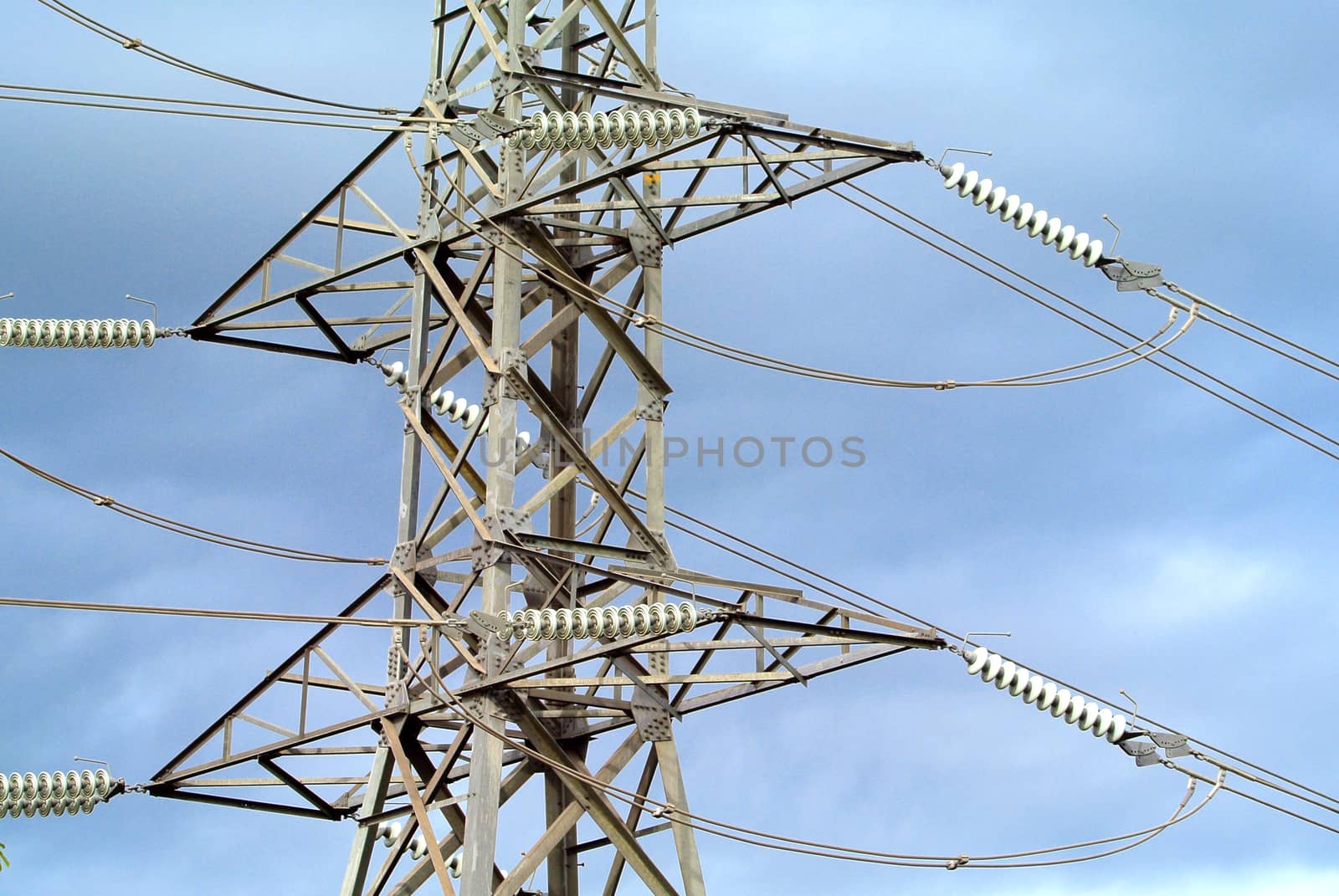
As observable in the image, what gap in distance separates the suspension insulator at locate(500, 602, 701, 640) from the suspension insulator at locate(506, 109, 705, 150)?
4.75 metres

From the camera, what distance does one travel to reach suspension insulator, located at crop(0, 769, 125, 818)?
25203 millimetres

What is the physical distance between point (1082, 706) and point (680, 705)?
15.0ft

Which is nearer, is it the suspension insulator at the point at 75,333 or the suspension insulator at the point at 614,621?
the suspension insulator at the point at 614,621

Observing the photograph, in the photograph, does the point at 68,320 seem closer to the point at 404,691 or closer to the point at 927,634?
the point at 404,691

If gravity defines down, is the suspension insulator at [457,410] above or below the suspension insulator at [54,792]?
above

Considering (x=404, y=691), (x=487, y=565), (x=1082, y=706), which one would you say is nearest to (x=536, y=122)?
(x=487, y=565)

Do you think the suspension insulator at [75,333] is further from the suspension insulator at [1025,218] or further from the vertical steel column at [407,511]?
the suspension insulator at [1025,218]

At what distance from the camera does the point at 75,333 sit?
28.8 meters

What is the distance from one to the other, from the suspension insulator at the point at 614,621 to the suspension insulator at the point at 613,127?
4.75 metres

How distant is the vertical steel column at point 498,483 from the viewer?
24453 millimetres

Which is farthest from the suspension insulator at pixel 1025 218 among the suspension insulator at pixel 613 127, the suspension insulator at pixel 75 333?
the suspension insulator at pixel 75 333

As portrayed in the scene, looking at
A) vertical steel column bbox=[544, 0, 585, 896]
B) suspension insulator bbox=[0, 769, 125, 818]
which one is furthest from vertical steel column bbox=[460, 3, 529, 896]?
suspension insulator bbox=[0, 769, 125, 818]

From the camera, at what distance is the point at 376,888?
Result: 26.2 metres

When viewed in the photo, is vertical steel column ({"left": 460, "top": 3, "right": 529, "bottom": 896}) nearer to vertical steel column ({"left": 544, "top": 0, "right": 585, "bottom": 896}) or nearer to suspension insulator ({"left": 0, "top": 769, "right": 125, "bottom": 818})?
vertical steel column ({"left": 544, "top": 0, "right": 585, "bottom": 896})
